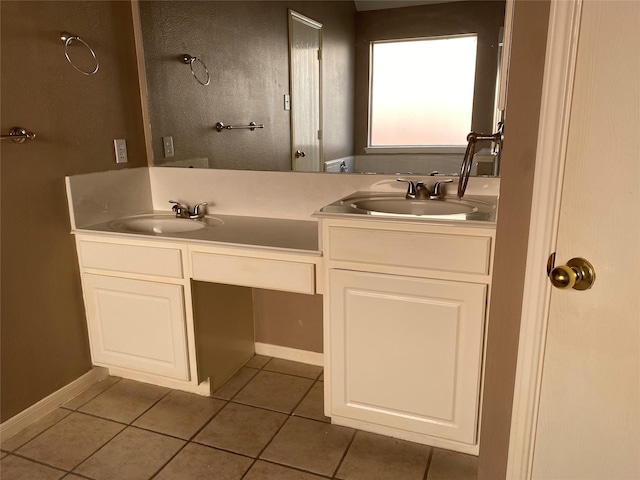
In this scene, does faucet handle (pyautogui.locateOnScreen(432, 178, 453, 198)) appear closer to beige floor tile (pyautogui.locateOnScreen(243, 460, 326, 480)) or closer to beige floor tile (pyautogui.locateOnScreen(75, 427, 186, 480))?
beige floor tile (pyautogui.locateOnScreen(243, 460, 326, 480))

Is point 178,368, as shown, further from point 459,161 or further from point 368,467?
point 459,161

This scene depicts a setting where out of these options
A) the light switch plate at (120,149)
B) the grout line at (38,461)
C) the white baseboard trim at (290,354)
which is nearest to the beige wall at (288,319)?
the white baseboard trim at (290,354)

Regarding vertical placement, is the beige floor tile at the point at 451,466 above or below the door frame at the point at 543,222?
below

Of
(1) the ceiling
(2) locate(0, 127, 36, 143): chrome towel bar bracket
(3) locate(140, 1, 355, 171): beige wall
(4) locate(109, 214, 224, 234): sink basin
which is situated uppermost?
(1) the ceiling

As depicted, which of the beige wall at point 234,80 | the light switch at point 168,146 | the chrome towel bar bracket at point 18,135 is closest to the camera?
the chrome towel bar bracket at point 18,135

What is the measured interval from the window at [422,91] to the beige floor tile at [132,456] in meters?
1.43

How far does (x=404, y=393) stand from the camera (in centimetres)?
168

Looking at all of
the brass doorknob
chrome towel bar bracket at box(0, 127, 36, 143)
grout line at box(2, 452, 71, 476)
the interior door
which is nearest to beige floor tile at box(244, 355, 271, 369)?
grout line at box(2, 452, 71, 476)

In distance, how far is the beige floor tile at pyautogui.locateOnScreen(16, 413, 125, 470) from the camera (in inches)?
67.9

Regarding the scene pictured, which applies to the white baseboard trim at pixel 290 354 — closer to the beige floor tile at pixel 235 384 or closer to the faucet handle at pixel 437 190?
the beige floor tile at pixel 235 384

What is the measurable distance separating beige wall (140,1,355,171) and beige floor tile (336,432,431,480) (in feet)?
3.76

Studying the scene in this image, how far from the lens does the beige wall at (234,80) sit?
2.07 m

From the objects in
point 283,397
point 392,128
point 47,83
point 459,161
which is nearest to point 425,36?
point 392,128

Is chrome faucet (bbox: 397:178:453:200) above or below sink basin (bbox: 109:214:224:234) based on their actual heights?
above
